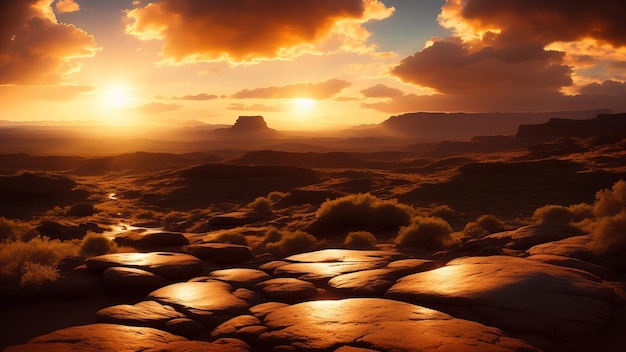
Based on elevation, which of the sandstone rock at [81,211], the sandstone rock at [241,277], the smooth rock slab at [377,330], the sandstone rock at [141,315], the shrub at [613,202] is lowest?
the sandstone rock at [81,211]

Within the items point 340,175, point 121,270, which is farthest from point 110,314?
point 340,175

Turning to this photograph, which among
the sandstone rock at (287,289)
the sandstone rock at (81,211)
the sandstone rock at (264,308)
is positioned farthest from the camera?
the sandstone rock at (81,211)

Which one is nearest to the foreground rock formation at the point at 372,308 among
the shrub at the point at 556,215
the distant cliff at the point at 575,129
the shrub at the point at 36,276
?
the shrub at the point at 36,276

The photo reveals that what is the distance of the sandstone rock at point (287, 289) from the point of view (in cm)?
907

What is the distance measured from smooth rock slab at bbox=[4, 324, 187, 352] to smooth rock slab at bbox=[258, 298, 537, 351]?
1604mm

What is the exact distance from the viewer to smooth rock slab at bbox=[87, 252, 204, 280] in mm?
11188

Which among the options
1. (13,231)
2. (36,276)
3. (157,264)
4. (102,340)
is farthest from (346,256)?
(13,231)

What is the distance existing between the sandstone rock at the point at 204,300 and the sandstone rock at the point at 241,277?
0.37 m

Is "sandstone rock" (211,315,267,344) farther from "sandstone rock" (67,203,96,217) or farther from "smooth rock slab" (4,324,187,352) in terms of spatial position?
"sandstone rock" (67,203,96,217)

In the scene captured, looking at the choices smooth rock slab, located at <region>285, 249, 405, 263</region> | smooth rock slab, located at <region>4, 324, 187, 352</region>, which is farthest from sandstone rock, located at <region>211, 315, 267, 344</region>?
smooth rock slab, located at <region>285, 249, 405, 263</region>

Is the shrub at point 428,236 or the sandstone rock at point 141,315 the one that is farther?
the shrub at point 428,236

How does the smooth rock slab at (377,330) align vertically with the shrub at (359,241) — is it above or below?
above

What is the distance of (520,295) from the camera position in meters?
7.38

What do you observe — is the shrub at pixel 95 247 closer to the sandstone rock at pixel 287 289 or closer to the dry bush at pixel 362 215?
the sandstone rock at pixel 287 289
